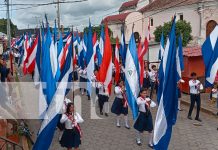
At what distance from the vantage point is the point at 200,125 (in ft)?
35.9

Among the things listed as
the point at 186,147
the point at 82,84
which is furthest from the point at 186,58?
the point at 186,147

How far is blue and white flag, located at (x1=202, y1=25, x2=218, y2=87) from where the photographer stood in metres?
10.3

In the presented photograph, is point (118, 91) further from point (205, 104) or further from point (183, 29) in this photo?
point (183, 29)

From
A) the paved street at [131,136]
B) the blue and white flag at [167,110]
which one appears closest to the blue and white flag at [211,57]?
the paved street at [131,136]

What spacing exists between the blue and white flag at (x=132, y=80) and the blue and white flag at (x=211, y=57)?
7.73 ft

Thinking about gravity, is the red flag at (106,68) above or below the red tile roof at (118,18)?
below

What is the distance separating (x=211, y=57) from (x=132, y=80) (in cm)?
282

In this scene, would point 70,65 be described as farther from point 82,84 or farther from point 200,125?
point 82,84

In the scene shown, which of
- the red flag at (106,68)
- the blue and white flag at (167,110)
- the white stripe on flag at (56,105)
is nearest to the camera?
the white stripe on flag at (56,105)

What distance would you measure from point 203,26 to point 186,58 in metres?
22.7

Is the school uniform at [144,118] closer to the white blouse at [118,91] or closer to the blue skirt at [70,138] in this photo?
the white blouse at [118,91]

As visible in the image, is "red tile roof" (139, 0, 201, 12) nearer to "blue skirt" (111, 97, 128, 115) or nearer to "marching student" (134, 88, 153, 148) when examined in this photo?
"blue skirt" (111, 97, 128, 115)

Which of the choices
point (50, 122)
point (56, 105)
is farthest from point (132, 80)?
point (50, 122)

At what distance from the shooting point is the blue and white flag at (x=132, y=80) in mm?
9117
